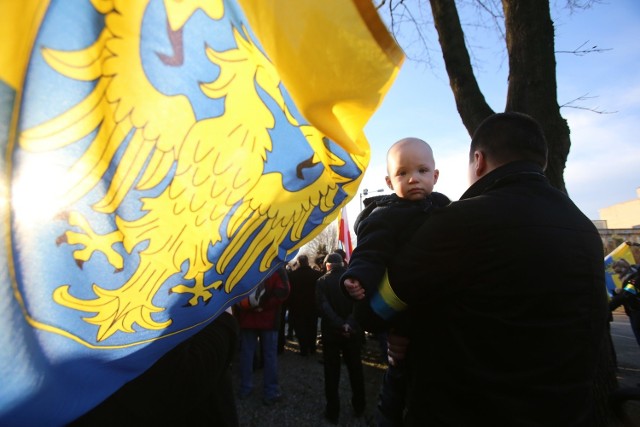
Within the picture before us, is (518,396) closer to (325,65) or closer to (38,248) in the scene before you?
(325,65)

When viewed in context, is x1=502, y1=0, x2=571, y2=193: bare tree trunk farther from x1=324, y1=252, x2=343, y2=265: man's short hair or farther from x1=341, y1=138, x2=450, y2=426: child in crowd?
x1=324, y1=252, x2=343, y2=265: man's short hair

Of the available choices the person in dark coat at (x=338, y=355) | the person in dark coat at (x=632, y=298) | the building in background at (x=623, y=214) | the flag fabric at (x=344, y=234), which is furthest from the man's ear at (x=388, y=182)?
the building in background at (x=623, y=214)

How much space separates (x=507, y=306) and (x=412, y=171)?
2.69 ft

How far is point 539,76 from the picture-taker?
11.0 feet

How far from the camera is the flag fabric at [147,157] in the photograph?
938 mm

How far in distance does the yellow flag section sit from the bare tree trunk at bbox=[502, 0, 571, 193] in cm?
266

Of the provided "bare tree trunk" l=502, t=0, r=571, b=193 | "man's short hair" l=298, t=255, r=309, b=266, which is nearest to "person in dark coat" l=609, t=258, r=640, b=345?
"bare tree trunk" l=502, t=0, r=571, b=193

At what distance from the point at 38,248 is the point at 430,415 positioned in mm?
1215

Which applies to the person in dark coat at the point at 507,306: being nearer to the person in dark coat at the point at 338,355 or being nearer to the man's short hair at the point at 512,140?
the man's short hair at the point at 512,140

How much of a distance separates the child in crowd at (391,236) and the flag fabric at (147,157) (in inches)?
11.2

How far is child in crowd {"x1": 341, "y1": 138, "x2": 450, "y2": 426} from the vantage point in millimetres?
1388

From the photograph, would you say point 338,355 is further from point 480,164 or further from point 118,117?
point 118,117

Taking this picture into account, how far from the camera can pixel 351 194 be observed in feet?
5.41

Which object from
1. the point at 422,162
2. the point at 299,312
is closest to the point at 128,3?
the point at 422,162
